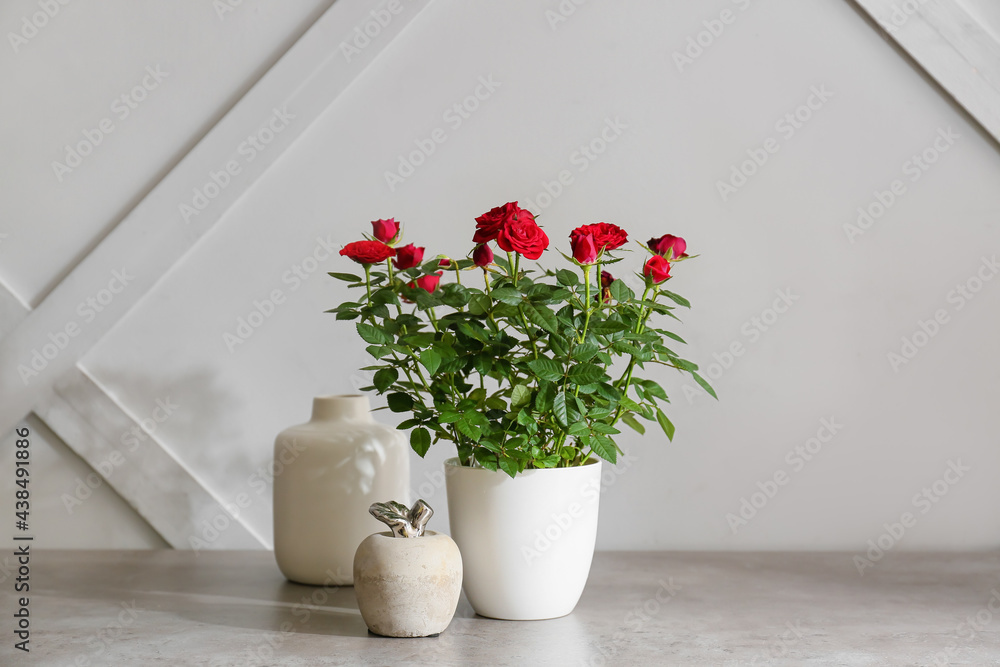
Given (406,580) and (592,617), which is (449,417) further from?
(592,617)

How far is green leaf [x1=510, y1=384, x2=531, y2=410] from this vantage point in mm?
1033

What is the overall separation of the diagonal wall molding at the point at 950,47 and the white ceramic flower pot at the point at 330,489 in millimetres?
1156

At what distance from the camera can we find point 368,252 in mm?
1037
